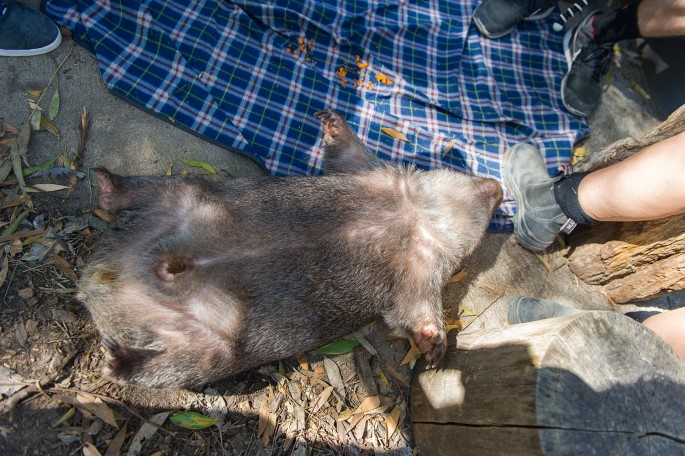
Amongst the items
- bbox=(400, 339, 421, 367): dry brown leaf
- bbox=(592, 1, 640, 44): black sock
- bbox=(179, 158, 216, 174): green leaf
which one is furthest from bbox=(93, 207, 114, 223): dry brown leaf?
bbox=(592, 1, 640, 44): black sock

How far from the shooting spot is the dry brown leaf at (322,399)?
352 cm

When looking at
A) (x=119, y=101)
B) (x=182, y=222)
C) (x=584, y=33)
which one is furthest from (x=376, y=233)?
(x=584, y=33)

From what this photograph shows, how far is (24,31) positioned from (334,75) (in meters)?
2.65

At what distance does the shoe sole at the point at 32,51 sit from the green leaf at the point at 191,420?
10.3ft

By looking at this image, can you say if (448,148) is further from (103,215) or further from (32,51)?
(32,51)

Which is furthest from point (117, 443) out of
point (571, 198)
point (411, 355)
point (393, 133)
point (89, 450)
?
point (571, 198)

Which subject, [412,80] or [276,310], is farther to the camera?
[412,80]

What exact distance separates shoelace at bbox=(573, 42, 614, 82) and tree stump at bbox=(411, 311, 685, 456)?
3.60 meters

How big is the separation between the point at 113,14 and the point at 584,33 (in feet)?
16.2

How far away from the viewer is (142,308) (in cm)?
274

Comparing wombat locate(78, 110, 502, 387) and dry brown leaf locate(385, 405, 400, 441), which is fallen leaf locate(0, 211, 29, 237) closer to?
wombat locate(78, 110, 502, 387)

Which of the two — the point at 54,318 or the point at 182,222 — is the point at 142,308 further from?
the point at 54,318

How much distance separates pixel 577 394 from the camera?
2.27 m

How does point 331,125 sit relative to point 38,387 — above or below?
above
